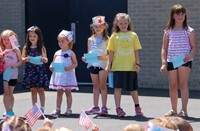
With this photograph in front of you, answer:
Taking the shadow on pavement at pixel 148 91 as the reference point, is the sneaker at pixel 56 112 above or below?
above

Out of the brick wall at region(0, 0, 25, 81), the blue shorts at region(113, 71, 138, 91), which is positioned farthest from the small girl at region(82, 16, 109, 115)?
the brick wall at region(0, 0, 25, 81)

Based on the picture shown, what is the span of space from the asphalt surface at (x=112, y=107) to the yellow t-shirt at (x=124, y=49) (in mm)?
829

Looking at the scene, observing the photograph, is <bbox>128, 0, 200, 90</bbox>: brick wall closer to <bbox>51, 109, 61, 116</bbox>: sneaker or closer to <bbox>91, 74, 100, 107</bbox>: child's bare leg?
<bbox>91, 74, 100, 107</bbox>: child's bare leg

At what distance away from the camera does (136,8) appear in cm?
1338

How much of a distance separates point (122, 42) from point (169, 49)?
0.76m

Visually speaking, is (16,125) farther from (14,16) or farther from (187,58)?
(14,16)

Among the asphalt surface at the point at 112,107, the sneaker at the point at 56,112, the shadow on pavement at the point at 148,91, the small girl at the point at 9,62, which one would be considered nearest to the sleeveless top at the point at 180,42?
the asphalt surface at the point at 112,107

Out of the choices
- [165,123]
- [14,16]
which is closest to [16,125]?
[165,123]

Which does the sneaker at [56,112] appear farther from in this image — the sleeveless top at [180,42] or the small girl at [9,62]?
the sleeveless top at [180,42]

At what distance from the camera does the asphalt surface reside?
8.35 m

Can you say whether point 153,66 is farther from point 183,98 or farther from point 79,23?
point 183,98

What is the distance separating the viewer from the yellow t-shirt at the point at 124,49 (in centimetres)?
895

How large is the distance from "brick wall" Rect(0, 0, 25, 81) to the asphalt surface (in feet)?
6.89

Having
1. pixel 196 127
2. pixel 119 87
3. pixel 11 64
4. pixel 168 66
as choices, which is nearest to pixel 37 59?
pixel 11 64
